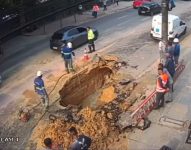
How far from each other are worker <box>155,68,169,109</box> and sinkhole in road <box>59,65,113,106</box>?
5.28 metres

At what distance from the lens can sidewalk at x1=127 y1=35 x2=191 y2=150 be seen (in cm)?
1511

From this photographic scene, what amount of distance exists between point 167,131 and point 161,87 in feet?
6.48

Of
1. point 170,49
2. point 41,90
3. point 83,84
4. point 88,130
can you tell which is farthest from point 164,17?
point 83,84

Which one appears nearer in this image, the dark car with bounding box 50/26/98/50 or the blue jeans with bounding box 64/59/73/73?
the blue jeans with bounding box 64/59/73/73

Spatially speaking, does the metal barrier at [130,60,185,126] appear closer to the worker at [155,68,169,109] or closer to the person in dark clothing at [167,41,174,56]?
the worker at [155,68,169,109]

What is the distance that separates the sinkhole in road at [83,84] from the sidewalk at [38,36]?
22.4 ft

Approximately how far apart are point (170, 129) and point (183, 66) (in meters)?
6.82

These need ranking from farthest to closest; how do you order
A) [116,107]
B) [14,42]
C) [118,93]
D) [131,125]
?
[14,42] < [118,93] < [116,107] < [131,125]

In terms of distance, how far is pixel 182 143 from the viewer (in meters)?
15.1

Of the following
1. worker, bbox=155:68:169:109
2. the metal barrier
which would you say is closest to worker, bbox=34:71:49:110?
the metal barrier

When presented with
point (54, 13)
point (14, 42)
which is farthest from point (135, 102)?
point (54, 13)

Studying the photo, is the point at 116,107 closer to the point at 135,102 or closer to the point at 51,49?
the point at 135,102

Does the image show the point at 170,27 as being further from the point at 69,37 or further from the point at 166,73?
the point at 166,73

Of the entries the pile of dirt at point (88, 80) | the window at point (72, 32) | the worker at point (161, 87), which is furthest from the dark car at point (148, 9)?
the worker at point (161, 87)
